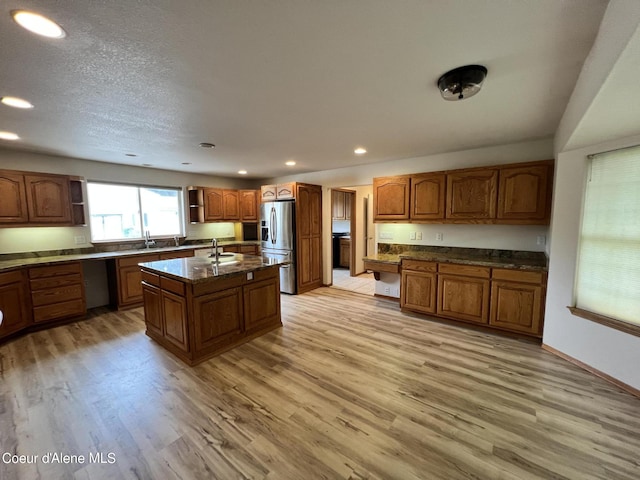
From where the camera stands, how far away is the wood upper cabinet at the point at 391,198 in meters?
4.05

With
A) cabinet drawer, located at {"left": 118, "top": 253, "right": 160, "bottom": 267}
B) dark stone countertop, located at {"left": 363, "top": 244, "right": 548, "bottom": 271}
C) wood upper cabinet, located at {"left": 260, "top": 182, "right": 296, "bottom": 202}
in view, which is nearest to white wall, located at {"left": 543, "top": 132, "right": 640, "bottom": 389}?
dark stone countertop, located at {"left": 363, "top": 244, "right": 548, "bottom": 271}

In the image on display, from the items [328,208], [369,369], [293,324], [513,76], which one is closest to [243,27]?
[513,76]

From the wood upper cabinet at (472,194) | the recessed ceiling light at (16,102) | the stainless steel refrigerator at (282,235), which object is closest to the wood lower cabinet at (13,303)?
the recessed ceiling light at (16,102)

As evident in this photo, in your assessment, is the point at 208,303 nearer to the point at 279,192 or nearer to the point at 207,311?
the point at 207,311

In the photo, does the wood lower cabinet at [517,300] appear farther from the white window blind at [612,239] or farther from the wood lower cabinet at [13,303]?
the wood lower cabinet at [13,303]

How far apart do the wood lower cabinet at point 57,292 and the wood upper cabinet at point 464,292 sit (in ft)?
16.9

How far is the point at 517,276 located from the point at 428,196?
4.91 feet

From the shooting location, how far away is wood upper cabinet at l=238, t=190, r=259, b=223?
6.09m

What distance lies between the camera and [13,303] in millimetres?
3199

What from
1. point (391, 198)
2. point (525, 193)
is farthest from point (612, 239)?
point (391, 198)

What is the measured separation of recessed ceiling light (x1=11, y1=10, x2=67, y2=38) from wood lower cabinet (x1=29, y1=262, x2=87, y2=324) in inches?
136

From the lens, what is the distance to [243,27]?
1283mm

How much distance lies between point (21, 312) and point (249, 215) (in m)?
3.86

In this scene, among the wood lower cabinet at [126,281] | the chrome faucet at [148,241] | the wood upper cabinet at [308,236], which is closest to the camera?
the wood lower cabinet at [126,281]
